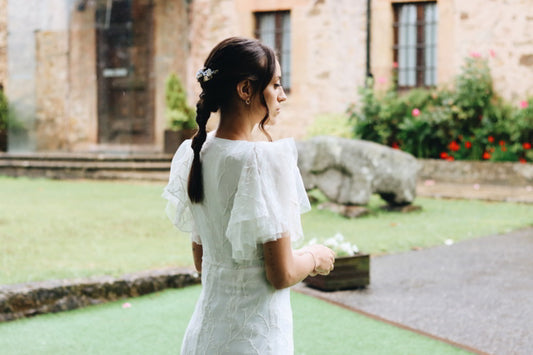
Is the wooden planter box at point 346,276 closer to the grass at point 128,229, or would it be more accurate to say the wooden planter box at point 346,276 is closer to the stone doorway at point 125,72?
the grass at point 128,229

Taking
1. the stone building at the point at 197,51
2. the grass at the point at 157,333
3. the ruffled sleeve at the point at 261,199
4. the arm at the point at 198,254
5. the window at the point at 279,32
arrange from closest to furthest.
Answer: the ruffled sleeve at the point at 261,199, the arm at the point at 198,254, the grass at the point at 157,333, the stone building at the point at 197,51, the window at the point at 279,32

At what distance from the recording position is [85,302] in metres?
4.09

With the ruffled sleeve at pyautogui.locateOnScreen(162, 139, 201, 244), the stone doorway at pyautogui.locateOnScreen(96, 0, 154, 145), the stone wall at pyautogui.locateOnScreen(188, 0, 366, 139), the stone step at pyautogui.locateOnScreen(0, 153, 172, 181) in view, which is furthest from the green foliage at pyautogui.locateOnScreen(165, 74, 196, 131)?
the ruffled sleeve at pyautogui.locateOnScreen(162, 139, 201, 244)

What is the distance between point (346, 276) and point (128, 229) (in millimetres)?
3228

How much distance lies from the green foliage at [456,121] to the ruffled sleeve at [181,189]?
10.3m

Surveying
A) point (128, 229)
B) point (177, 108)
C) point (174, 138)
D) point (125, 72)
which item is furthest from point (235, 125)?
point (125, 72)

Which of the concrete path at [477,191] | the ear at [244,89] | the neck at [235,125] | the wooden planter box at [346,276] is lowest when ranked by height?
the concrete path at [477,191]

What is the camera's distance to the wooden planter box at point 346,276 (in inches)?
174

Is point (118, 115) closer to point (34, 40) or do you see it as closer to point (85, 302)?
point (34, 40)

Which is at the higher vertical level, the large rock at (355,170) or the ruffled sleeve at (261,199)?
the ruffled sleeve at (261,199)

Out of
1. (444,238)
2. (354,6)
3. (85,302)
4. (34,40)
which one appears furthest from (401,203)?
(34,40)

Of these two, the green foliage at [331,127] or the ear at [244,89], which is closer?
the ear at [244,89]

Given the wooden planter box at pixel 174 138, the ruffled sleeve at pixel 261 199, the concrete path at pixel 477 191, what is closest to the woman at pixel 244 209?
the ruffled sleeve at pixel 261 199

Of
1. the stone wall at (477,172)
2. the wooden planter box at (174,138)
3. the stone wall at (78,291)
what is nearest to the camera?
the stone wall at (78,291)
